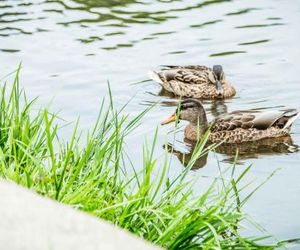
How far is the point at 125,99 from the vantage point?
11602 mm

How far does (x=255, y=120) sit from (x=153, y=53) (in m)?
2.95

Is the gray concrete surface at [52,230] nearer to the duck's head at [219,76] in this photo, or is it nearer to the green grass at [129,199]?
the green grass at [129,199]

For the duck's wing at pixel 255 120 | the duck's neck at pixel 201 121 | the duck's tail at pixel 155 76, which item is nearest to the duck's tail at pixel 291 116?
the duck's wing at pixel 255 120

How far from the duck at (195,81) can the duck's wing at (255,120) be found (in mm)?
996

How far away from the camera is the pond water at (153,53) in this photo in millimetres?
10688

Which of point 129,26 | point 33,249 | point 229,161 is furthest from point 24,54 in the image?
point 33,249

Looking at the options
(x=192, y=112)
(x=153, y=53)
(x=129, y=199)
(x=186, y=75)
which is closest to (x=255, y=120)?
(x=192, y=112)

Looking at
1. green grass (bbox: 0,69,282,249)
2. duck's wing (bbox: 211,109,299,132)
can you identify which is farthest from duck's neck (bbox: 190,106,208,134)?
green grass (bbox: 0,69,282,249)

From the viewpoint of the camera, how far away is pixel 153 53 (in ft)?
44.0

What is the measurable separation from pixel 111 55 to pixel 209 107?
1.67 metres

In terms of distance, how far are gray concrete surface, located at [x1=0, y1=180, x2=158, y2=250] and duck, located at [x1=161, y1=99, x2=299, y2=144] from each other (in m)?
7.54

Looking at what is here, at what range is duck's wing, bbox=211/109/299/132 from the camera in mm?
10547

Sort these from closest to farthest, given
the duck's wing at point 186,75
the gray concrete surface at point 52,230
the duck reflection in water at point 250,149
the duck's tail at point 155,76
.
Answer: the gray concrete surface at point 52,230 < the duck reflection in water at point 250,149 < the duck's tail at point 155,76 < the duck's wing at point 186,75

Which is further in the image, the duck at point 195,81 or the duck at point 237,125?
the duck at point 195,81
